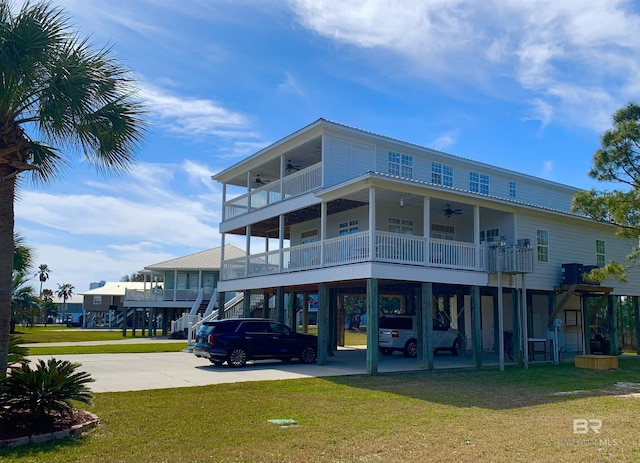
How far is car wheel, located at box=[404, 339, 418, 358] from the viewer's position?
957 inches

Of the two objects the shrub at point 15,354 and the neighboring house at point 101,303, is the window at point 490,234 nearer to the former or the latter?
the shrub at point 15,354

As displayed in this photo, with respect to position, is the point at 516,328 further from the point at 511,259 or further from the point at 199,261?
the point at 199,261

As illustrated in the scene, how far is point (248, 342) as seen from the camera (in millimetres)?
19875

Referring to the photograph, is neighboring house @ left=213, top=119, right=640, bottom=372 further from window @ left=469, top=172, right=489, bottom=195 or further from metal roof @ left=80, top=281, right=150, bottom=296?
metal roof @ left=80, top=281, right=150, bottom=296

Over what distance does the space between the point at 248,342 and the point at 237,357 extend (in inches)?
24.4

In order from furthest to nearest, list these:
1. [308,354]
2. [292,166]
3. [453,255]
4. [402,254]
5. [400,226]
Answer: [292,166]
[400,226]
[308,354]
[453,255]
[402,254]

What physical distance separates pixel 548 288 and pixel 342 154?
9983mm

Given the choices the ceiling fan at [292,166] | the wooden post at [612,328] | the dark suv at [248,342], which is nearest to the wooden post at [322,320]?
the dark suv at [248,342]

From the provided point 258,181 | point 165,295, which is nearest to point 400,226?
point 258,181

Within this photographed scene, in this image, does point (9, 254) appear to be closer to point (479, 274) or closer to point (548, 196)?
point (479, 274)

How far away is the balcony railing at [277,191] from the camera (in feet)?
70.7

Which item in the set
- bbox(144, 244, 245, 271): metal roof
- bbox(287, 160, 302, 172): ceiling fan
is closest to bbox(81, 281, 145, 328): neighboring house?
bbox(144, 244, 245, 271): metal roof

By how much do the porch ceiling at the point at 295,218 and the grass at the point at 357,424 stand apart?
875 cm

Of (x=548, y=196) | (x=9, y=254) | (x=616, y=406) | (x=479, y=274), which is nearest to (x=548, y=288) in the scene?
(x=479, y=274)
